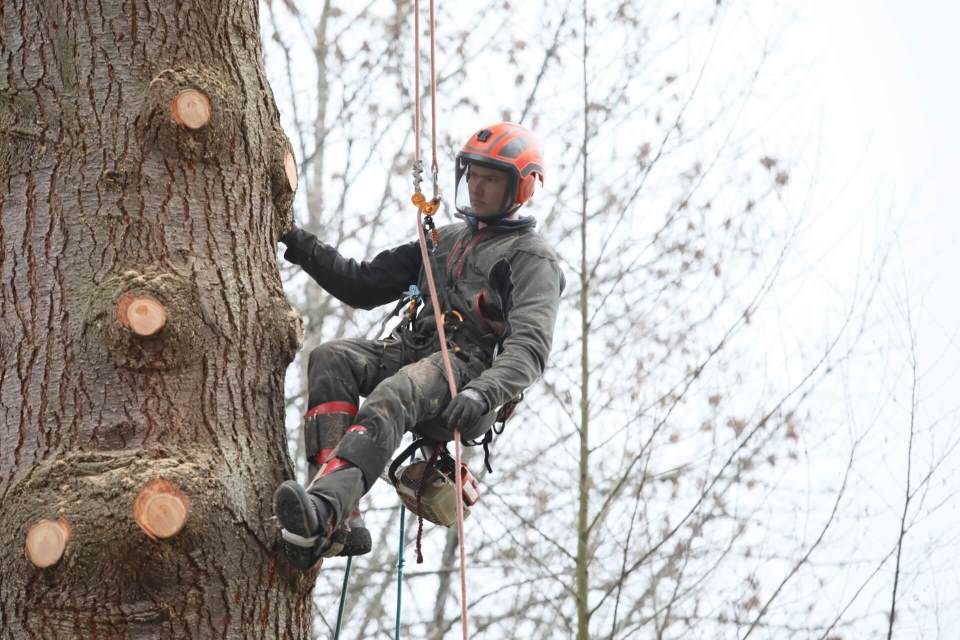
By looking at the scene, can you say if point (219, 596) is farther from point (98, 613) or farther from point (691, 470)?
point (691, 470)

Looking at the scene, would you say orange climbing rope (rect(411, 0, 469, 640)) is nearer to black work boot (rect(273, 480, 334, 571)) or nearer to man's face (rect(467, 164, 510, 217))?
man's face (rect(467, 164, 510, 217))

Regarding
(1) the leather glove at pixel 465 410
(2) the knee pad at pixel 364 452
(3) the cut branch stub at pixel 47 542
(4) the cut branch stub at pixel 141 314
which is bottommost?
(3) the cut branch stub at pixel 47 542

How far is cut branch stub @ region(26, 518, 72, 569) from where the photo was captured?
2.91 m

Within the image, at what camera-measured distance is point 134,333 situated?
3109 millimetres

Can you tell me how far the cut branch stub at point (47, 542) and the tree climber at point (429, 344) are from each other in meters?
0.49

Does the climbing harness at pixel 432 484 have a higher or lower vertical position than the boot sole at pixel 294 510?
higher

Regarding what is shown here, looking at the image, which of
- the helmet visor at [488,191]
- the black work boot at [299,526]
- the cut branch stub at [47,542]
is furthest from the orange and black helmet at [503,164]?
the cut branch stub at [47,542]

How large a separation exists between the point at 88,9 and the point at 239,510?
1421mm

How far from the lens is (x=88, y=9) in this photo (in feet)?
11.4

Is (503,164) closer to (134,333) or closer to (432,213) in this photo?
(432,213)

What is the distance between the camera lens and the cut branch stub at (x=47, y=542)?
9.56ft

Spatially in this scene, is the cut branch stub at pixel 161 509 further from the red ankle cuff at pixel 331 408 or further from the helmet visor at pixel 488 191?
the helmet visor at pixel 488 191

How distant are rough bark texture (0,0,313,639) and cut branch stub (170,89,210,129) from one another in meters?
0.02

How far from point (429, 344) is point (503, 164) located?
688mm
